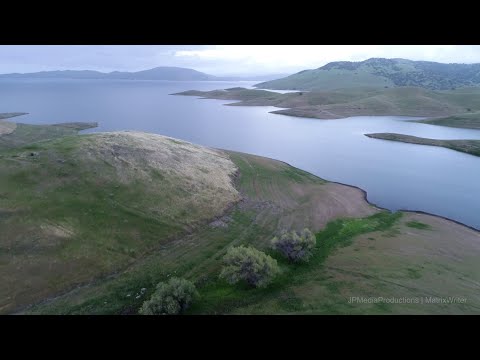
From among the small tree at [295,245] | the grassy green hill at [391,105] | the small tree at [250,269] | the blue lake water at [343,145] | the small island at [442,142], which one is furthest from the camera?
the grassy green hill at [391,105]

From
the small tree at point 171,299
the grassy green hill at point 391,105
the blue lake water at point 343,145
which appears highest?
the grassy green hill at point 391,105

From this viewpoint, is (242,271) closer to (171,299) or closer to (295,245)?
(171,299)

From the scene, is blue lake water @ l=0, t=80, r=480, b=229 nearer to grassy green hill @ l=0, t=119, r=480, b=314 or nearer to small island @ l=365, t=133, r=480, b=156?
small island @ l=365, t=133, r=480, b=156

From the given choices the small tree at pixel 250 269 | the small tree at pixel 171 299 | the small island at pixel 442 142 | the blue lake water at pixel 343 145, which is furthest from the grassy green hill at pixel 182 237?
the small island at pixel 442 142

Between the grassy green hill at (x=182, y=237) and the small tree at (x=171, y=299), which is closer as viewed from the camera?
the small tree at (x=171, y=299)

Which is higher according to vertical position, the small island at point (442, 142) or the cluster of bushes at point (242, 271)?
the small island at point (442, 142)

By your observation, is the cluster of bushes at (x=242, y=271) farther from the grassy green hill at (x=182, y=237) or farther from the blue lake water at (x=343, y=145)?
the blue lake water at (x=343, y=145)

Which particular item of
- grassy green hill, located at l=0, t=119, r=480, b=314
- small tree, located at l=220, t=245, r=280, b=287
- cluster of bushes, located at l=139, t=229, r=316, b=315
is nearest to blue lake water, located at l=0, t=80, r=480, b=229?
grassy green hill, located at l=0, t=119, r=480, b=314
